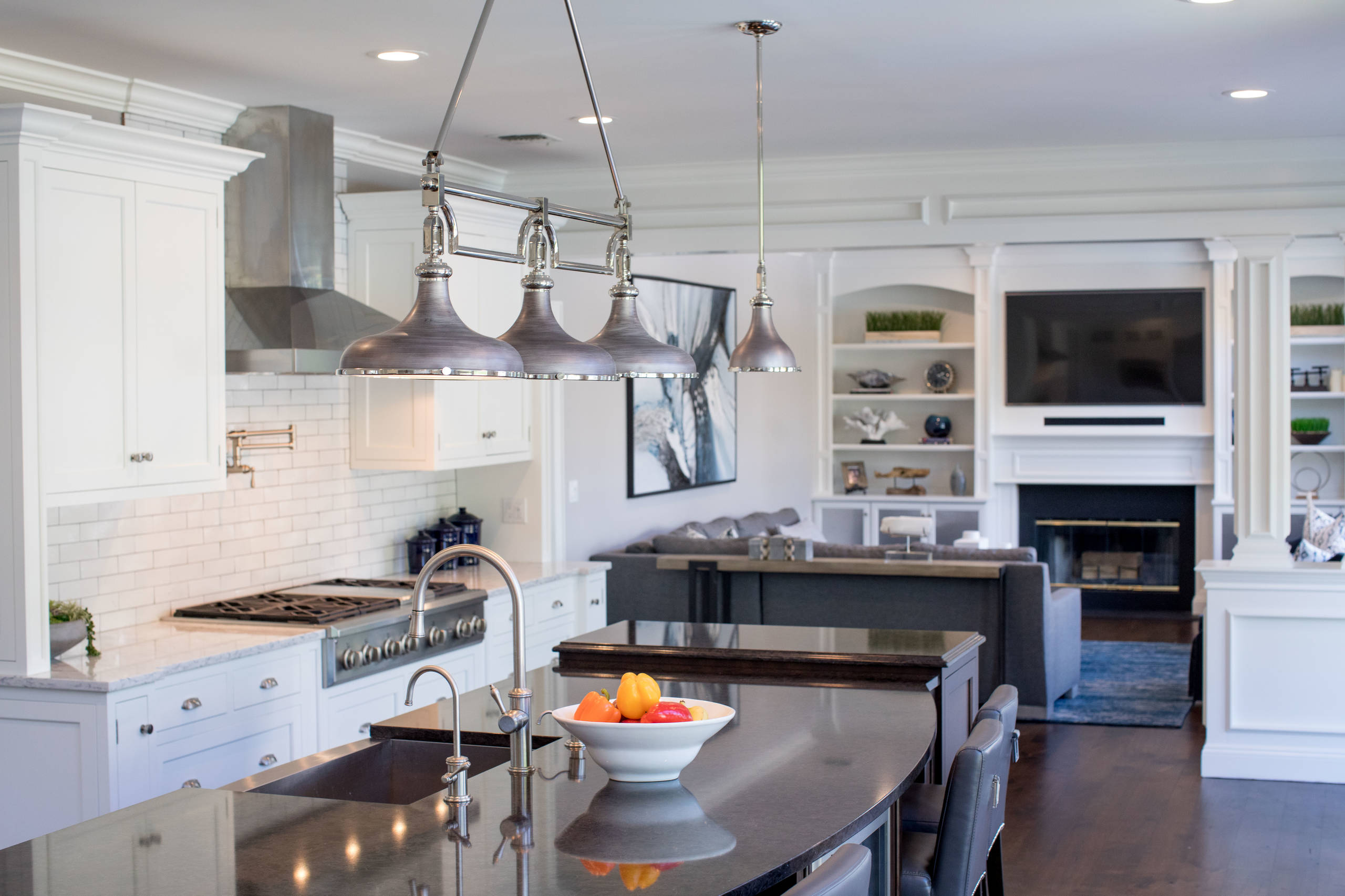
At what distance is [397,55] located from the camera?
3885 millimetres

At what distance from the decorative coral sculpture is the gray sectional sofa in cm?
330

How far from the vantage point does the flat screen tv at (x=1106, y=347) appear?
9.09 meters

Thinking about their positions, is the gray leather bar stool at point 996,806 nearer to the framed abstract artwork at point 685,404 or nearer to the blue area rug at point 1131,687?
the blue area rug at point 1131,687

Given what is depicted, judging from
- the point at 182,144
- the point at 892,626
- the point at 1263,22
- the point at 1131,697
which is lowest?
the point at 1131,697

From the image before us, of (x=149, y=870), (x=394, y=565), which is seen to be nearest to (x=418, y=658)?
(x=394, y=565)

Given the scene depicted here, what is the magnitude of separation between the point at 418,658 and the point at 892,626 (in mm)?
2513

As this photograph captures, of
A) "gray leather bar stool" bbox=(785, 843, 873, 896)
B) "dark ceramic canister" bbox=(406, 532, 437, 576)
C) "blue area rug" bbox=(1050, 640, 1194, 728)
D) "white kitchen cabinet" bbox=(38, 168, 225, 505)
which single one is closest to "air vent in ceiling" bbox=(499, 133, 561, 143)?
"white kitchen cabinet" bbox=(38, 168, 225, 505)

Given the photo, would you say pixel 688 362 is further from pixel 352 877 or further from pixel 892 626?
pixel 892 626

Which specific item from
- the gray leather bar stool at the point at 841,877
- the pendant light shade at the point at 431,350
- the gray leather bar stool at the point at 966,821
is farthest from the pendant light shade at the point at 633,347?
the gray leather bar stool at the point at 841,877

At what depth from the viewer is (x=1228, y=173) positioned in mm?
5258

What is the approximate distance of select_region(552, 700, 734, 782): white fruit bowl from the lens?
2260 millimetres

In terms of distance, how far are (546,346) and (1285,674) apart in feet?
13.3

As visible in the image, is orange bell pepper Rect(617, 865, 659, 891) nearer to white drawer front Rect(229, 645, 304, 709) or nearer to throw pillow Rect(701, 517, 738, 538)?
white drawer front Rect(229, 645, 304, 709)

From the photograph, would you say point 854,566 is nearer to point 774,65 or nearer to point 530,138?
point 530,138
